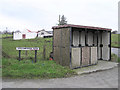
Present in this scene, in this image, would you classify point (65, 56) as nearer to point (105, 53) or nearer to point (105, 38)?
point (105, 53)

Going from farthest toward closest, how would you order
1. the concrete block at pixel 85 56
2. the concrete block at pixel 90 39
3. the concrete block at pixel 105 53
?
the concrete block at pixel 105 53 < the concrete block at pixel 90 39 < the concrete block at pixel 85 56

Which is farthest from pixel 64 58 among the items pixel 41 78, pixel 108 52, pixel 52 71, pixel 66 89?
pixel 108 52

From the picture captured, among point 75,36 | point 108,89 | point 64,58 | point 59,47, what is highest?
point 75,36

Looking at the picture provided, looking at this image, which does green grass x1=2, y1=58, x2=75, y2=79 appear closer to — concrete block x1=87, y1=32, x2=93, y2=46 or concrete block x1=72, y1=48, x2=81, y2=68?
concrete block x1=72, y1=48, x2=81, y2=68

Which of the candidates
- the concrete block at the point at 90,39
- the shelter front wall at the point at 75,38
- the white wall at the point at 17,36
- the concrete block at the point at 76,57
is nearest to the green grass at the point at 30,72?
the concrete block at the point at 76,57

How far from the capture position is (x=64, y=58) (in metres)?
9.93

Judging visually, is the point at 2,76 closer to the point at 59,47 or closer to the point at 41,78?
the point at 41,78

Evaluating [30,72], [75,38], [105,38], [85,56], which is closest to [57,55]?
[85,56]

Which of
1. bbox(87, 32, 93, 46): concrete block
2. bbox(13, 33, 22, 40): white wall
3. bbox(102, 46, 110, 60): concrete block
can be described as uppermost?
bbox(13, 33, 22, 40): white wall

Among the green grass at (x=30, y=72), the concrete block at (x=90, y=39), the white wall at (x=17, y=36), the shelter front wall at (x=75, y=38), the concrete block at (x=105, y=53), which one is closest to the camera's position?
the green grass at (x=30, y=72)

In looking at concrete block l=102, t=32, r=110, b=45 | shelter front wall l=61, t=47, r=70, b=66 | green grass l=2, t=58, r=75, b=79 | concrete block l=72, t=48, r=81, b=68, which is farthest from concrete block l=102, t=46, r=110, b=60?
green grass l=2, t=58, r=75, b=79

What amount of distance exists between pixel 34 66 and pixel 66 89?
145 inches

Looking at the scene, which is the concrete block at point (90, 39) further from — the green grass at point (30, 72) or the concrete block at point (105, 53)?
the green grass at point (30, 72)

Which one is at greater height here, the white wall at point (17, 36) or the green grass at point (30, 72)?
the white wall at point (17, 36)
